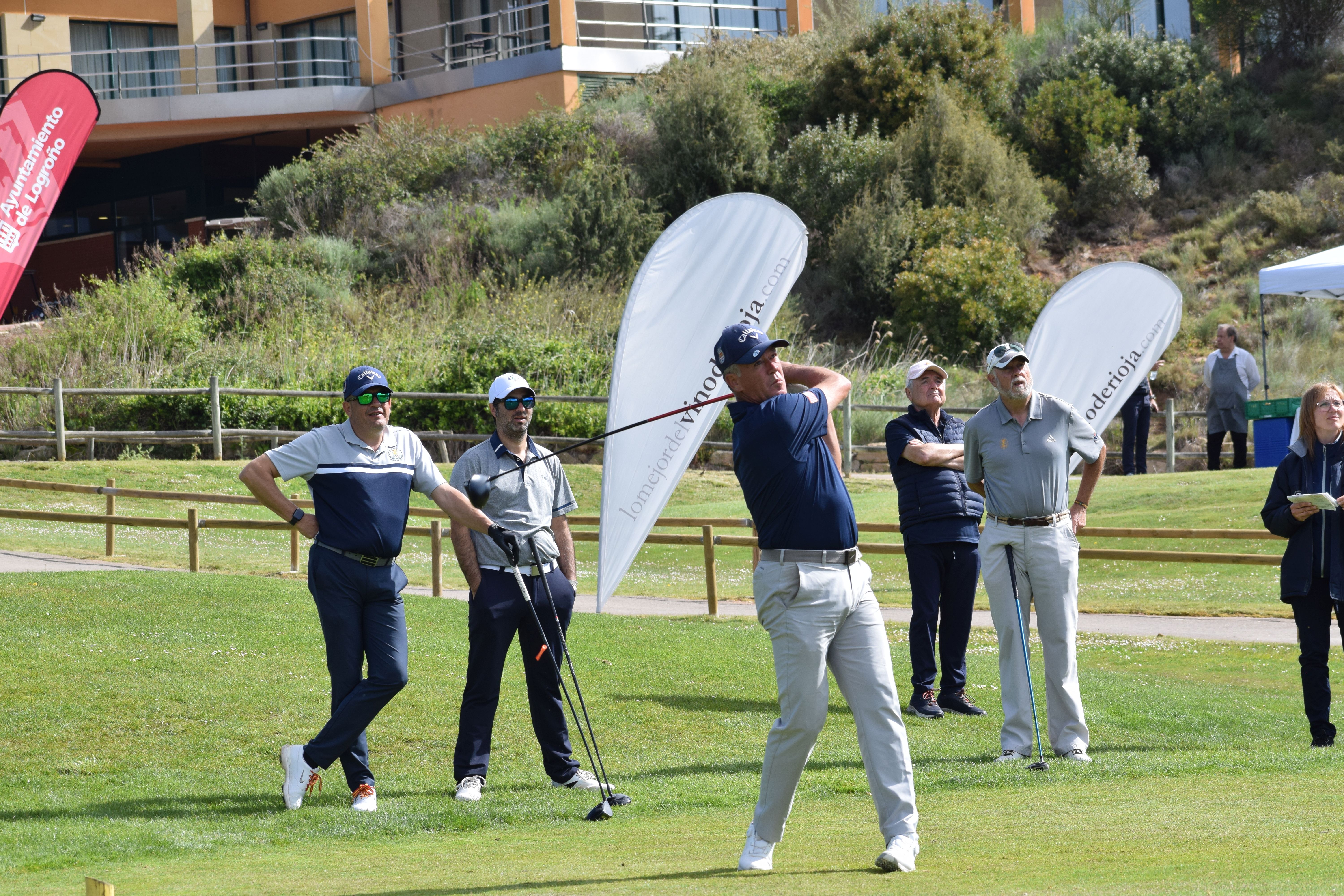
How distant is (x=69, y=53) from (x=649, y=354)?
112 ft

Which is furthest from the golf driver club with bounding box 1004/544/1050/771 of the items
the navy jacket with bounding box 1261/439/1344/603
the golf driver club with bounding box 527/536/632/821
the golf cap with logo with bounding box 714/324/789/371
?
the golf cap with logo with bounding box 714/324/789/371

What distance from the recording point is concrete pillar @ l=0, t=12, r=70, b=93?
3909 centimetres

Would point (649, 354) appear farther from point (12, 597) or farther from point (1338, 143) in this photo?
point (1338, 143)

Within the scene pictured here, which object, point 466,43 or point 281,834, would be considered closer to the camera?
point 281,834

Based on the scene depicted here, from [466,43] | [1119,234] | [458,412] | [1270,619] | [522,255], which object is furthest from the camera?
[466,43]

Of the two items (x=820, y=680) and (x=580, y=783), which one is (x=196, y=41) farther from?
(x=820, y=680)

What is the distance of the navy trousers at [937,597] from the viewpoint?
30.1 ft

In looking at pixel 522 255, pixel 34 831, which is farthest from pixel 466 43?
pixel 34 831

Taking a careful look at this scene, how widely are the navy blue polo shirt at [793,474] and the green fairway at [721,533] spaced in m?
9.55

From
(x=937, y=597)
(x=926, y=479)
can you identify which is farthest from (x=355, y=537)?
(x=937, y=597)

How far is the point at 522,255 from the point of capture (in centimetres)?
3062

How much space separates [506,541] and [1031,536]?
2.81m

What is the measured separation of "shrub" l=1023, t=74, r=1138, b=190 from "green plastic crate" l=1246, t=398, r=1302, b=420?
13780 millimetres

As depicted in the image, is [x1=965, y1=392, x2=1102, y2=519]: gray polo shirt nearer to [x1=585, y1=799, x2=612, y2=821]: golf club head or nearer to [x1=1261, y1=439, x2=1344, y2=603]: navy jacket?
[x1=1261, y1=439, x2=1344, y2=603]: navy jacket
